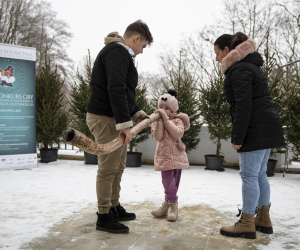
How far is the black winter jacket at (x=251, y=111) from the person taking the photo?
2.73 metres

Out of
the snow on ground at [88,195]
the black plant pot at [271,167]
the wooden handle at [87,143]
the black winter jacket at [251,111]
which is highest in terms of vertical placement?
the black winter jacket at [251,111]

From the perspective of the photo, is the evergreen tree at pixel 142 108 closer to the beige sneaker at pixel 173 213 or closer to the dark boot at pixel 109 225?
the beige sneaker at pixel 173 213

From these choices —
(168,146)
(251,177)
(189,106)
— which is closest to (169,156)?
(168,146)

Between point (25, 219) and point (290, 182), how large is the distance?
5.07 m

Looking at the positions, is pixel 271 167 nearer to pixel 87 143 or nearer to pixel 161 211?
pixel 161 211

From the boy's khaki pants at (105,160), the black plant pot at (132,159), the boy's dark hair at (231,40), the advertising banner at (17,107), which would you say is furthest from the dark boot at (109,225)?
the advertising banner at (17,107)

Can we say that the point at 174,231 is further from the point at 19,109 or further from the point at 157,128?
the point at 19,109

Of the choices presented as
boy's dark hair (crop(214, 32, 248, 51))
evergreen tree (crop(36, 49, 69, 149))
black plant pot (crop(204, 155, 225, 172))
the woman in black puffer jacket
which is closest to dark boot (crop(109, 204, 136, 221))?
the woman in black puffer jacket

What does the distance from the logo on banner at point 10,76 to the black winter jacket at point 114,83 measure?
4.72 meters

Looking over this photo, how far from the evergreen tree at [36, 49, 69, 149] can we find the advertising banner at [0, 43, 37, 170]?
0.76m

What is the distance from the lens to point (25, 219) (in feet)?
10.9

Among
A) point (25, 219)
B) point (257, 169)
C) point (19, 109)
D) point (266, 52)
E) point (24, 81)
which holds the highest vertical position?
point (266, 52)

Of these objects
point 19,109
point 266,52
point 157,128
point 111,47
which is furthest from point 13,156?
point 266,52

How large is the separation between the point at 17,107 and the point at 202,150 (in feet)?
15.9
